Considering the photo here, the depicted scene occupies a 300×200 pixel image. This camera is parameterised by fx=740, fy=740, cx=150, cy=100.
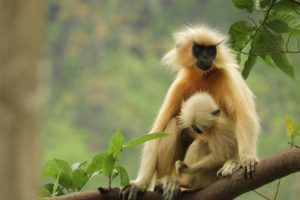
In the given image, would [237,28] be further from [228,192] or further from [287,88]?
[287,88]

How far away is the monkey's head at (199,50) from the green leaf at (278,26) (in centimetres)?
158

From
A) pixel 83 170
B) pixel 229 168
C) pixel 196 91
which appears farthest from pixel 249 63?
pixel 196 91

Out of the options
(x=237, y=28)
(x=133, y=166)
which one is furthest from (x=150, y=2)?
(x=237, y=28)

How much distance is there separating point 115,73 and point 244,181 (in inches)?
858

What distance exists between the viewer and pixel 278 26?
3.89 meters

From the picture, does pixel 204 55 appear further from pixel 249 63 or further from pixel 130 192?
pixel 249 63

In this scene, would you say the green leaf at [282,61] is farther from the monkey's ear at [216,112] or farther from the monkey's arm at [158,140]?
the monkey's arm at [158,140]

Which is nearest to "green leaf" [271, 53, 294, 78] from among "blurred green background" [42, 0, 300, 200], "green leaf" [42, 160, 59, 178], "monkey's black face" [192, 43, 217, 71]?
"green leaf" [42, 160, 59, 178]

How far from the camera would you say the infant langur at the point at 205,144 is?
485 cm

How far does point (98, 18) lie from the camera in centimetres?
2644

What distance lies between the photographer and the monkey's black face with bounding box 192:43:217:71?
5566 millimetres

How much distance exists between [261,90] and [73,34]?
809 centimetres

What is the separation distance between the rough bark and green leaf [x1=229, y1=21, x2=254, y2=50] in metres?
2.94

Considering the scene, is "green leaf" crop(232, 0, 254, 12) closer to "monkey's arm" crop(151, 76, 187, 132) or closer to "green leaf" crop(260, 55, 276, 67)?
"green leaf" crop(260, 55, 276, 67)
